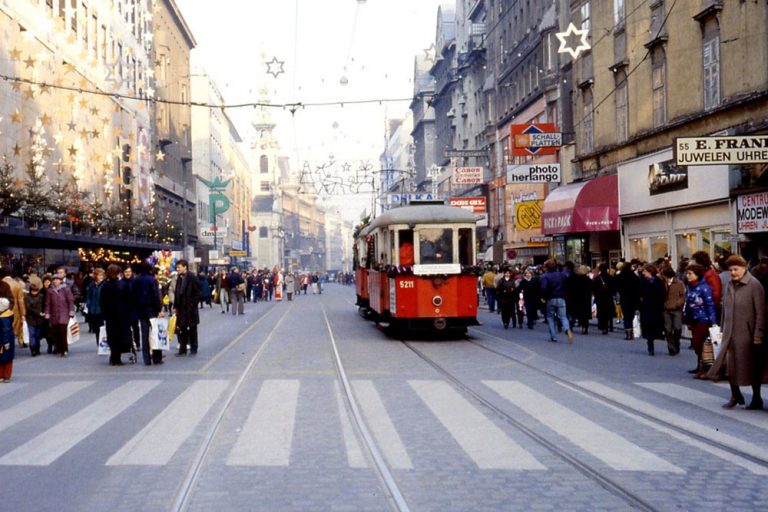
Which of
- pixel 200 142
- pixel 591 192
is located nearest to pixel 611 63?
pixel 591 192

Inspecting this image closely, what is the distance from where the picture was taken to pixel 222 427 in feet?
32.1

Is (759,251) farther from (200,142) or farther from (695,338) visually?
(200,142)

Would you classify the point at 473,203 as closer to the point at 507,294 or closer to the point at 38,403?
the point at 507,294

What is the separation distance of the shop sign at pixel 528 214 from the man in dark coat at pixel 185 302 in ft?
85.7

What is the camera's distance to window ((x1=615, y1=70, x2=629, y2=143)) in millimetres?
31766

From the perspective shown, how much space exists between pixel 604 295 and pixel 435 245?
4596mm

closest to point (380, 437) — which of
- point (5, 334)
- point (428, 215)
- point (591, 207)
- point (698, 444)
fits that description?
point (698, 444)

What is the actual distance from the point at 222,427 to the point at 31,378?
631 cm

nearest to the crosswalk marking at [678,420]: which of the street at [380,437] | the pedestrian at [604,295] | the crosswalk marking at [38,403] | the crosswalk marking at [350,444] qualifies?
the street at [380,437]

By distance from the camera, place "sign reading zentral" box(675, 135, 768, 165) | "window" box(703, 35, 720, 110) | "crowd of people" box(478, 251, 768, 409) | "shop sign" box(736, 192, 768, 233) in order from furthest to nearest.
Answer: "window" box(703, 35, 720, 110)
"shop sign" box(736, 192, 768, 233)
"sign reading zentral" box(675, 135, 768, 165)
"crowd of people" box(478, 251, 768, 409)

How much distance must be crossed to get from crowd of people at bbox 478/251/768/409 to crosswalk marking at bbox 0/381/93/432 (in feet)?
25.6

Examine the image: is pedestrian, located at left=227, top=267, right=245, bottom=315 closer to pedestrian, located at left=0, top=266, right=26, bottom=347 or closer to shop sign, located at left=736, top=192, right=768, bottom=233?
pedestrian, located at left=0, top=266, right=26, bottom=347

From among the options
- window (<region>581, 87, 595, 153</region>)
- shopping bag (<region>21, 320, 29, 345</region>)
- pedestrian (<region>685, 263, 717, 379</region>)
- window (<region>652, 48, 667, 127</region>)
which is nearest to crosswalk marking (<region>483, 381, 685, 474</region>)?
pedestrian (<region>685, 263, 717, 379</region>)

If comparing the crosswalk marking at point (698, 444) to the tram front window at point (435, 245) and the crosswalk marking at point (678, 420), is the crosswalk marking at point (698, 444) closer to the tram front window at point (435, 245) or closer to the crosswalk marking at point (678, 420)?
the crosswalk marking at point (678, 420)
